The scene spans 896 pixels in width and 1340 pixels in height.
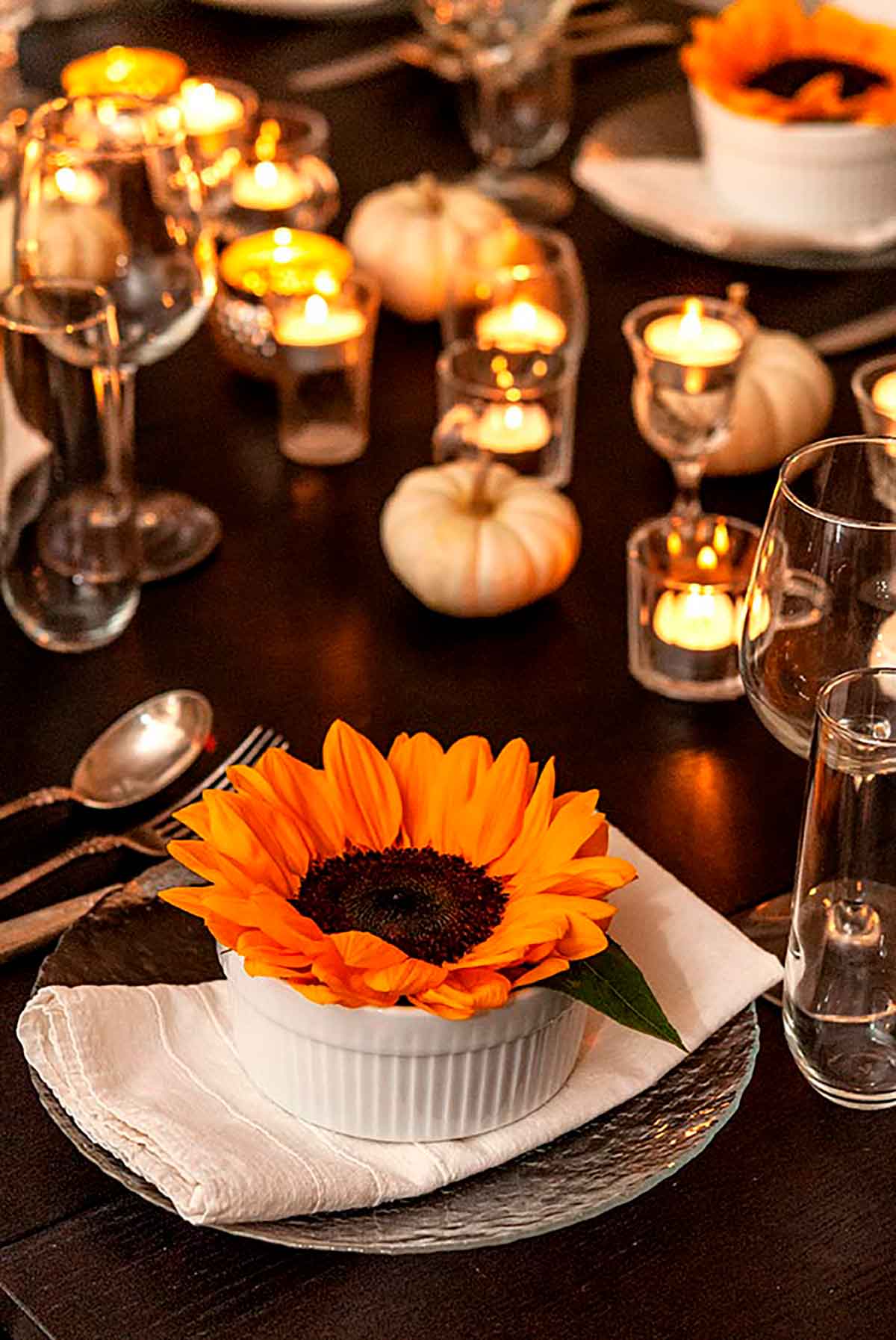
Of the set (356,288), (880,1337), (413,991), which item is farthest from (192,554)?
(880,1337)

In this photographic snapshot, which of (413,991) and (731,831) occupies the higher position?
(413,991)

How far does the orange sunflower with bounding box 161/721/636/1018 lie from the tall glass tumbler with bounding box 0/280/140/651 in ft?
1.00

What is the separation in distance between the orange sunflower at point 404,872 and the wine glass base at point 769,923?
0.45ft

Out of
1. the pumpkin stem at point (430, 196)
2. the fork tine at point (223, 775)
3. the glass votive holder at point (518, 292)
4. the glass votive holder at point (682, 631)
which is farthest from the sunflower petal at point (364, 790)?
the pumpkin stem at point (430, 196)

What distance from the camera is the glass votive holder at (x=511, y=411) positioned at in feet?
3.91

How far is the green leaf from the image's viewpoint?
0.72 m

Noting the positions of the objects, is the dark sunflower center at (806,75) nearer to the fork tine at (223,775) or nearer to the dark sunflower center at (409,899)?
the fork tine at (223,775)

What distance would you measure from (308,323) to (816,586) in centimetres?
53

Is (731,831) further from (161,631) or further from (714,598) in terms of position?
(161,631)

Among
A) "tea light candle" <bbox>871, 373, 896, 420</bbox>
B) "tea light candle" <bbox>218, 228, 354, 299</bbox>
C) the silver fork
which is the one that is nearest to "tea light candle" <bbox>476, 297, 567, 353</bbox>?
"tea light candle" <bbox>218, 228, 354, 299</bbox>

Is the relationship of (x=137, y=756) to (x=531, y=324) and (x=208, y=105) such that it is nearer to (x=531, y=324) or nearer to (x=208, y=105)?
(x=531, y=324)

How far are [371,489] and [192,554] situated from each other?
126 mm

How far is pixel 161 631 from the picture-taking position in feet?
3.56

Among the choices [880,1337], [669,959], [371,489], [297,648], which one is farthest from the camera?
[371,489]
